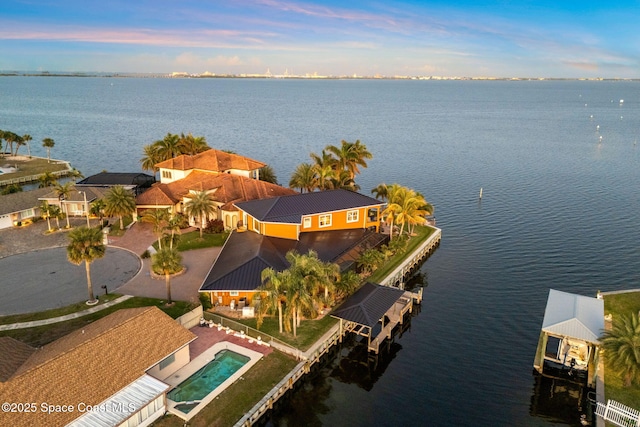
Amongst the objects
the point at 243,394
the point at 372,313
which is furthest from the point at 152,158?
the point at 243,394

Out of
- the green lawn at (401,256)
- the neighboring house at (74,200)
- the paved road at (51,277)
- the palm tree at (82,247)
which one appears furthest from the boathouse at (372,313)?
the neighboring house at (74,200)

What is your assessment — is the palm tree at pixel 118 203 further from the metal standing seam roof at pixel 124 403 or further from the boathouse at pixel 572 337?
the boathouse at pixel 572 337

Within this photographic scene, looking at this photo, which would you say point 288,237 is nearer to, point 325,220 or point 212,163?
point 325,220

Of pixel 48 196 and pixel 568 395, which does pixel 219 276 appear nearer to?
pixel 568 395

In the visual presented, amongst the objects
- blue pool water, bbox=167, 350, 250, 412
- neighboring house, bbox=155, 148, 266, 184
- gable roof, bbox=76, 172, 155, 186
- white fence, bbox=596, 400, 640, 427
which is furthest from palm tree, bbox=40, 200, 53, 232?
white fence, bbox=596, 400, 640, 427

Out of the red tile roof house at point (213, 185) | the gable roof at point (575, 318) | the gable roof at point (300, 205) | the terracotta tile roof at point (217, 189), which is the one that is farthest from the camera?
the terracotta tile roof at point (217, 189)

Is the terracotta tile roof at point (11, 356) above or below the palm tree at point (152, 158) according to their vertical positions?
below

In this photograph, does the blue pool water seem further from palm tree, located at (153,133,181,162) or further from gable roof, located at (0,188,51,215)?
palm tree, located at (153,133,181,162)
